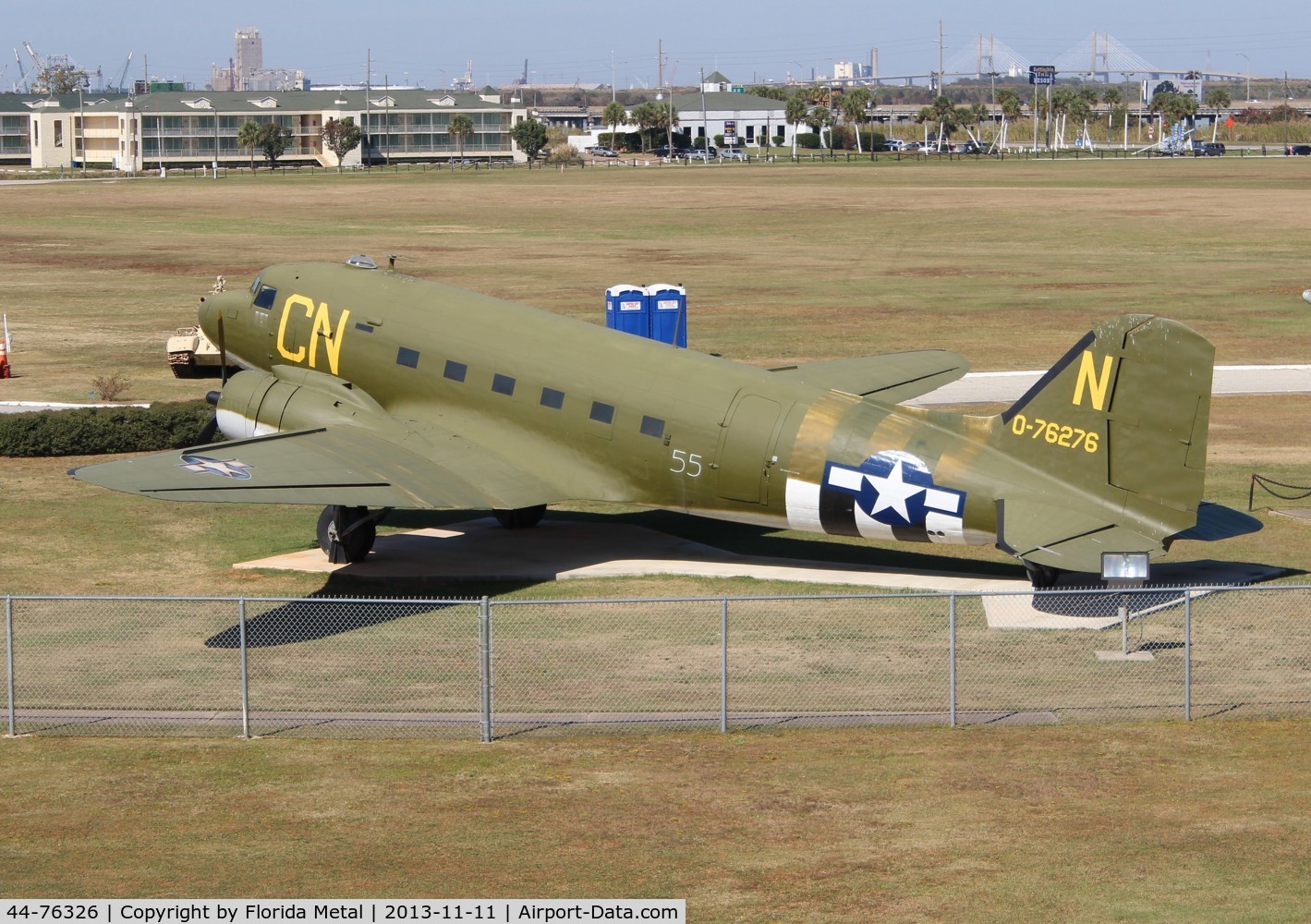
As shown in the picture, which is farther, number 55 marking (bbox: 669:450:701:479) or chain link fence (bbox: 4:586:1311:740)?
number 55 marking (bbox: 669:450:701:479)

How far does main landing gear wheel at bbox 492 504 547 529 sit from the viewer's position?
3212 centimetres

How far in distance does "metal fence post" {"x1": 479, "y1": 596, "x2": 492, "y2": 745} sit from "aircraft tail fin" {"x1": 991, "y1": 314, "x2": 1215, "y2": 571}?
8735 mm

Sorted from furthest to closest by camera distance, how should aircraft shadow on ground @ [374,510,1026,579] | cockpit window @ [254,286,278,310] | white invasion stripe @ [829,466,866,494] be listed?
1. cockpit window @ [254,286,278,310]
2. aircraft shadow on ground @ [374,510,1026,579]
3. white invasion stripe @ [829,466,866,494]

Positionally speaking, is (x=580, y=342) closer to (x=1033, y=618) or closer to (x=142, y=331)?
(x=1033, y=618)

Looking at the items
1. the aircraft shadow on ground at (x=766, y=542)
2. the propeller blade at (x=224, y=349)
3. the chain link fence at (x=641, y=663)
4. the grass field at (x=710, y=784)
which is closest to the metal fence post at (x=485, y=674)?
the chain link fence at (x=641, y=663)

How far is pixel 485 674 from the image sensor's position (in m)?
20.5

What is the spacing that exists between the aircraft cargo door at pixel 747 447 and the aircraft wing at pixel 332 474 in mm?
3343

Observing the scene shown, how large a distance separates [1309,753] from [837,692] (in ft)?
20.3

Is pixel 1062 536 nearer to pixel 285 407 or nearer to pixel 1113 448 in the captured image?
pixel 1113 448

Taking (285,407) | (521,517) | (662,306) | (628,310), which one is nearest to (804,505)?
(521,517)

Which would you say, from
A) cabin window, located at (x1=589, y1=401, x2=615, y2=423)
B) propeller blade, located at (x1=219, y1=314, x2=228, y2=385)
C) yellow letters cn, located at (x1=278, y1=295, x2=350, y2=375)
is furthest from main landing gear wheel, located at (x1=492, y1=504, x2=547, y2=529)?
propeller blade, located at (x1=219, y1=314, x2=228, y2=385)

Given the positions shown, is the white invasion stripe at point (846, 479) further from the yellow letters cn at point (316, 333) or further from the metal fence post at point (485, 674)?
the yellow letters cn at point (316, 333)

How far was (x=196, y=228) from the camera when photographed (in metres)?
108

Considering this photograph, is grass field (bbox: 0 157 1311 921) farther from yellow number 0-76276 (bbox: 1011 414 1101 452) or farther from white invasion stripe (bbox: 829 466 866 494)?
yellow number 0-76276 (bbox: 1011 414 1101 452)
